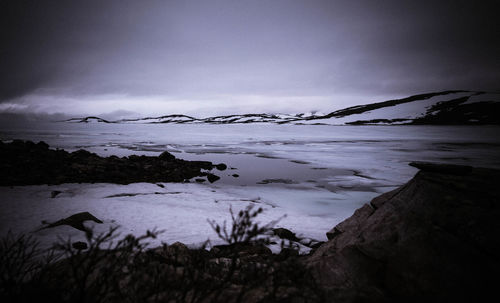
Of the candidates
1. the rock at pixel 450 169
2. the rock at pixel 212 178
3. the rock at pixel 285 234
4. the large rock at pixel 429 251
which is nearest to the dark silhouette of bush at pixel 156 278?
the large rock at pixel 429 251

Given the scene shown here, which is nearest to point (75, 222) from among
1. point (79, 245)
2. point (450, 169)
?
point (79, 245)

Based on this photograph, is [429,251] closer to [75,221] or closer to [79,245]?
[79,245]

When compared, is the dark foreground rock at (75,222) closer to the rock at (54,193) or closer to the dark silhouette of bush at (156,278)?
the rock at (54,193)

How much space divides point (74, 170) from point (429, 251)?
13848 millimetres

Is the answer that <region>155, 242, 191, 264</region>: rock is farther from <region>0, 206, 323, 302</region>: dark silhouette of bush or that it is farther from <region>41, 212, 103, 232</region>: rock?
<region>41, 212, 103, 232</region>: rock

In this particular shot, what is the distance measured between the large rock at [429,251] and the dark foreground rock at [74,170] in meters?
9.67

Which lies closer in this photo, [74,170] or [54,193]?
[54,193]

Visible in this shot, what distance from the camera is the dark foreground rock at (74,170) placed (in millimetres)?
10344

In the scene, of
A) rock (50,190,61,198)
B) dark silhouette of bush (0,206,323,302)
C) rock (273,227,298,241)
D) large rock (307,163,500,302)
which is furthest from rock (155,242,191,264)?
rock (50,190,61,198)

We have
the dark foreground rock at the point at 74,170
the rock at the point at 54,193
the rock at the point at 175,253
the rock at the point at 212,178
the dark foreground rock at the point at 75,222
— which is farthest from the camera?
the rock at the point at 212,178

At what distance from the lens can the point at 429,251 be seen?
3020 millimetres

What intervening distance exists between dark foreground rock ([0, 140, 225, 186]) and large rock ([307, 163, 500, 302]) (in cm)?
967

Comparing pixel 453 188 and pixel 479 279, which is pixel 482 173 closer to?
pixel 453 188

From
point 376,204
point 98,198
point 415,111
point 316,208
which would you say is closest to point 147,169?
point 98,198
